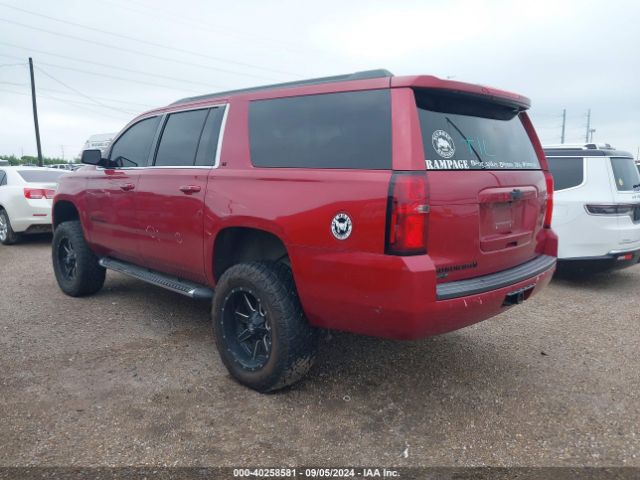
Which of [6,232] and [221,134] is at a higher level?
[221,134]

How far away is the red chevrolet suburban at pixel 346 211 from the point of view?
2660 millimetres

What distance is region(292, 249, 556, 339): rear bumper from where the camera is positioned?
2.58 metres

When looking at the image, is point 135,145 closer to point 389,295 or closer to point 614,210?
point 389,295

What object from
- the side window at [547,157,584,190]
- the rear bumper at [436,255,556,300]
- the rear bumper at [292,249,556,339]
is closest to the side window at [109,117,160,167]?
the rear bumper at [292,249,556,339]

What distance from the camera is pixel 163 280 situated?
13.8 feet

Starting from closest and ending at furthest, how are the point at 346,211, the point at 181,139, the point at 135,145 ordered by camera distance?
the point at 346,211, the point at 181,139, the point at 135,145

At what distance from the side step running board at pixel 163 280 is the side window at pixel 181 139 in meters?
0.93

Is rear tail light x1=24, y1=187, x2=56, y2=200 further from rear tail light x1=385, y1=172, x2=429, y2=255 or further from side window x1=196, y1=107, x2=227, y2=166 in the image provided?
rear tail light x1=385, y1=172, x2=429, y2=255

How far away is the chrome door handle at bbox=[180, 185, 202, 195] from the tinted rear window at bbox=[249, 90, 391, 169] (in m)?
0.53

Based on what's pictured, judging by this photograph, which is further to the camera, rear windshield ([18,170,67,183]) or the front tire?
rear windshield ([18,170,67,183])

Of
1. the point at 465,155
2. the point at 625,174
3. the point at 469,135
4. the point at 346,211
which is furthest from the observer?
the point at 625,174

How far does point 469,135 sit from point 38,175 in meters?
8.68

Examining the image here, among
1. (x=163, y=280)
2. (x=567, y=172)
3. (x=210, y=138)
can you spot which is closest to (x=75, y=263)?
(x=163, y=280)

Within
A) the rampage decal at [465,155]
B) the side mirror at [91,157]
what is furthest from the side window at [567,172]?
the side mirror at [91,157]
